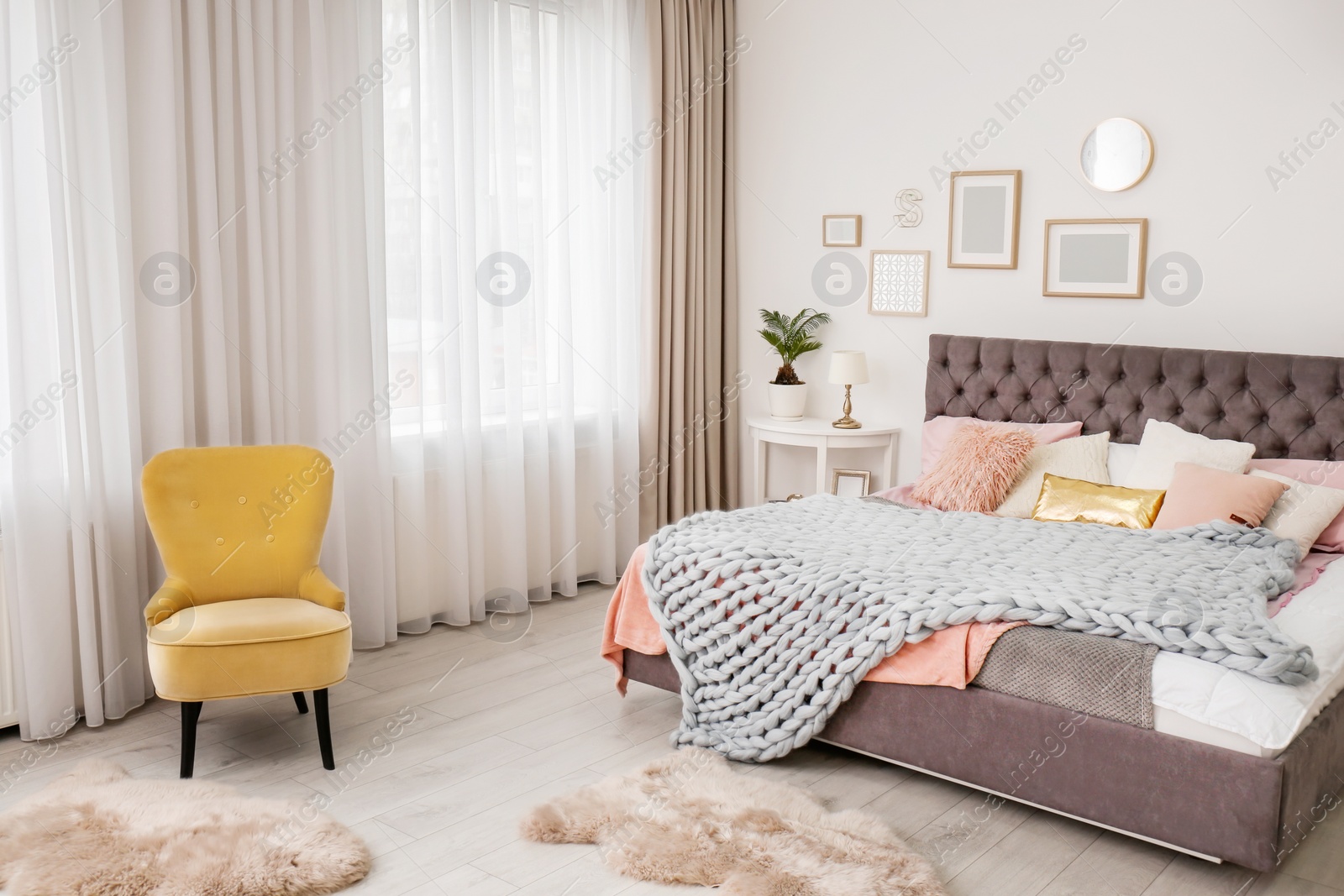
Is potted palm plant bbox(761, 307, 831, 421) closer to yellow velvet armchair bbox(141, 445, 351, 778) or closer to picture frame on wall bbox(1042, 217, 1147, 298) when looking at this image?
picture frame on wall bbox(1042, 217, 1147, 298)

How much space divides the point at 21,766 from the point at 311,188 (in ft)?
6.42

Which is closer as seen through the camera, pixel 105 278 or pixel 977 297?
pixel 105 278

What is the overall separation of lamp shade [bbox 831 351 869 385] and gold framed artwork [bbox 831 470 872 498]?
1.46ft

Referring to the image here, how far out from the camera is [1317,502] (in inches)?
131

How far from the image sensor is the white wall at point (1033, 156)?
148 inches

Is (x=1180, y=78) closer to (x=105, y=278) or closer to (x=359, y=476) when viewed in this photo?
(x=359, y=476)

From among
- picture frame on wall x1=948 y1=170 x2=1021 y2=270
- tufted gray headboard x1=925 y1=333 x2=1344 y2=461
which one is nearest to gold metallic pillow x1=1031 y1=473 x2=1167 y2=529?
tufted gray headboard x1=925 y1=333 x2=1344 y2=461

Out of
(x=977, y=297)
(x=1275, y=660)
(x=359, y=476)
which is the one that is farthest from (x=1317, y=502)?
(x=359, y=476)

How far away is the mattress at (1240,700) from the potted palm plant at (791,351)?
2.67m

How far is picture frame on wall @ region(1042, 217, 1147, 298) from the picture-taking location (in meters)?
4.13

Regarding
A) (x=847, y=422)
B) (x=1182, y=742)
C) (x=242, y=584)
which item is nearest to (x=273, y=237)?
(x=242, y=584)

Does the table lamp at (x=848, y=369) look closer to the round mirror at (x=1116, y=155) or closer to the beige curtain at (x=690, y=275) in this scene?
the beige curtain at (x=690, y=275)

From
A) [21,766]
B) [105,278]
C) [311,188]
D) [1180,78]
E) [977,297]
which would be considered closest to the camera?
[21,766]

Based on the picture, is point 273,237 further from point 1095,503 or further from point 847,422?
point 1095,503
